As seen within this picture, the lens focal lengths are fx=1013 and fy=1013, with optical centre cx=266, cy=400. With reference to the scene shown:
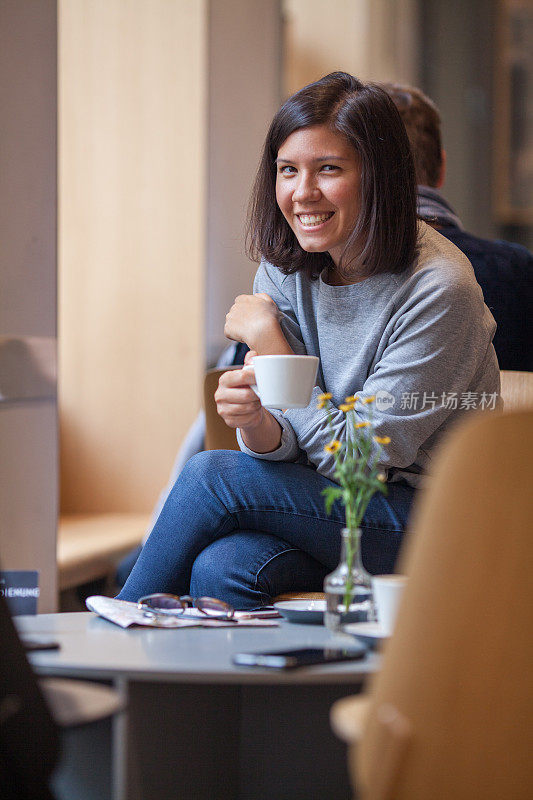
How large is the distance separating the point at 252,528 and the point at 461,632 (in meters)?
0.81

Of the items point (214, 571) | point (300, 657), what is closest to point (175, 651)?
point (300, 657)

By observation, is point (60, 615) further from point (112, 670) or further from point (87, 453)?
point (87, 453)

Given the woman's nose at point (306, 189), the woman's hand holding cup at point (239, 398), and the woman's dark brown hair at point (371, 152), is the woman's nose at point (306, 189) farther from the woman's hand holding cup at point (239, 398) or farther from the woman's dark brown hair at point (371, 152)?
the woman's hand holding cup at point (239, 398)

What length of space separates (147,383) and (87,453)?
0.34 metres

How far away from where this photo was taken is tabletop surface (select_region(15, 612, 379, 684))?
3.11ft

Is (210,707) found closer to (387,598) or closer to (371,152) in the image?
(387,598)

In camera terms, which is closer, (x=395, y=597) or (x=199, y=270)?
(x=395, y=597)

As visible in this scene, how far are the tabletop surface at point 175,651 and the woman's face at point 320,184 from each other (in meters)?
0.70

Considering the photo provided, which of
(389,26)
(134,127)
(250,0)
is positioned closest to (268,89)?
(250,0)

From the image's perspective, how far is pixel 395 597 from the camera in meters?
1.11

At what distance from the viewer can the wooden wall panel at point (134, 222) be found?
351cm

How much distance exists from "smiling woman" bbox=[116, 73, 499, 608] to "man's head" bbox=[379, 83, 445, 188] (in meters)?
0.57

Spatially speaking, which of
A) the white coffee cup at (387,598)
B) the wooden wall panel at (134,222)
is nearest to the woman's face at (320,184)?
the white coffee cup at (387,598)

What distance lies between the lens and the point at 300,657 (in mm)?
1013
